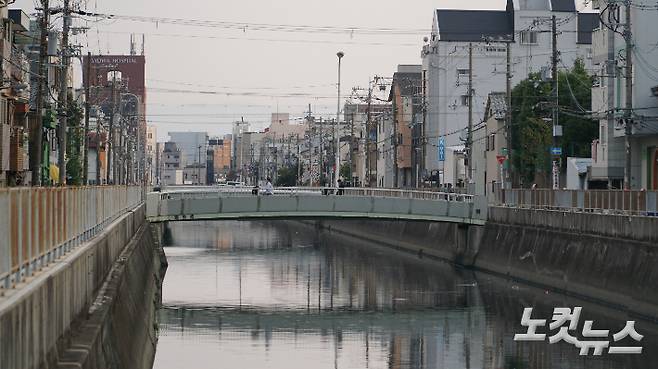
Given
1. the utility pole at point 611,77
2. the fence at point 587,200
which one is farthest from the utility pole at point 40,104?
the utility pole at point 611,77

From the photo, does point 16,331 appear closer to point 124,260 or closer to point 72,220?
point 72,220

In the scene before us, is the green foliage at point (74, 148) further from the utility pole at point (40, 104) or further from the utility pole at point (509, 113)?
the utility pole at point (40, 104)

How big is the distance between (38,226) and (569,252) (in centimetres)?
3538

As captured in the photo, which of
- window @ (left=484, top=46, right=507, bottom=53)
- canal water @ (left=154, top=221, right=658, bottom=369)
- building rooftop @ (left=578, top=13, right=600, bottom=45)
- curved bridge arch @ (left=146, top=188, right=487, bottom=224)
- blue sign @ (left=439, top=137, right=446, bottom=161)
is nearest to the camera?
canal water @ (left=154, top=221, right=658, bottom=369)

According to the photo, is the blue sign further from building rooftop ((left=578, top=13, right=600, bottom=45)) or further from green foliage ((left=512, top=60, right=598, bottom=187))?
green foliage ((left=512, top=60, right=598, bottom=187))

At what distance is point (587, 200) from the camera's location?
5019 cm

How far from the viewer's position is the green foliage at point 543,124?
78812mm

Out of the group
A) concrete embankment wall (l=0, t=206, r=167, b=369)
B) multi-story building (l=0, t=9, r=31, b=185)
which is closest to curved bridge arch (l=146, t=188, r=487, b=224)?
multi-story building (l=0, t=9, r=31, b=185)

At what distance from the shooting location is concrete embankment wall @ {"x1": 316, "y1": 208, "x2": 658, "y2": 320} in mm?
39531

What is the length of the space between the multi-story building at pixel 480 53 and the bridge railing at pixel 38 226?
283 feet

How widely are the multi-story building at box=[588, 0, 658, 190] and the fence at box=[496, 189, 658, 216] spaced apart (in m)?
5.65

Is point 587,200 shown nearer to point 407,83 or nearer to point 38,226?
point 38,226

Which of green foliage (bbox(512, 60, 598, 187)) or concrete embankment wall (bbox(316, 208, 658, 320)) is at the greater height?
green foliage (bbox(512, 60, 598, 187))

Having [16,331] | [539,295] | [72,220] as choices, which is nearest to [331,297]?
[539,295]
